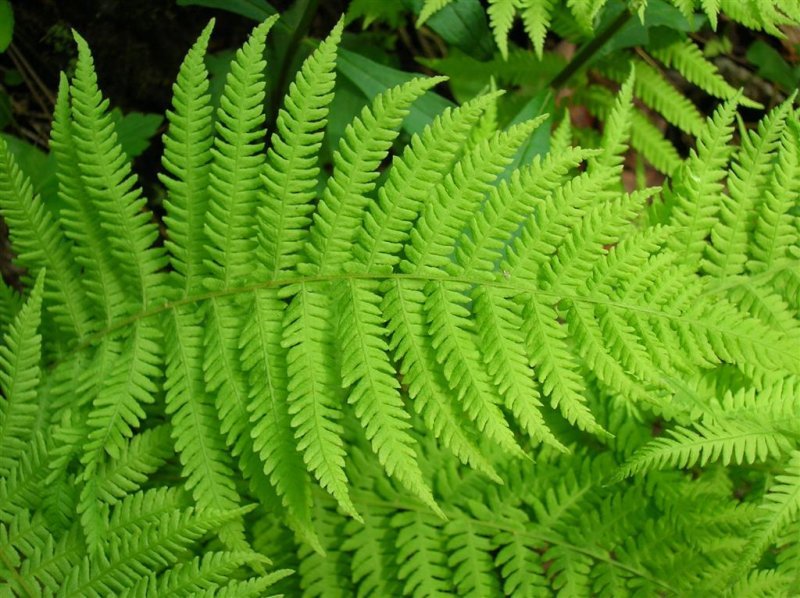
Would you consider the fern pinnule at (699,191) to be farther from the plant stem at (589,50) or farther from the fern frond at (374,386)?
the fern frond at (374,386)

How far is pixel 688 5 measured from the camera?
1793mm

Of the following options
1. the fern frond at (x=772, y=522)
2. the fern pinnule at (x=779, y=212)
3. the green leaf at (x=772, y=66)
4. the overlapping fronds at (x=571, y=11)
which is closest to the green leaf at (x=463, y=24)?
the overlapping fronds at (x=571, y=11)

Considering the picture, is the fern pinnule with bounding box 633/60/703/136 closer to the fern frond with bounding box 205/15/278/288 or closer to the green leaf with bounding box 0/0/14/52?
the fern frond with bounding box 205/15/278/288

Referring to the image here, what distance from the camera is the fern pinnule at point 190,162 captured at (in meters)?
1.41

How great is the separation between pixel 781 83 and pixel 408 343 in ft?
8.96

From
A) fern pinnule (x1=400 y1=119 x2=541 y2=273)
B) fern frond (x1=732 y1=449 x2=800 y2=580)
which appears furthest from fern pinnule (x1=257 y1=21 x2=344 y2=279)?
fern frond (x1=732 y1=449 x2=800 y2=580)

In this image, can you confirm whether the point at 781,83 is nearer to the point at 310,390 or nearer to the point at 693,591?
the point at 693,591

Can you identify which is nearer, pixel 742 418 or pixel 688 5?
pixel 742 418

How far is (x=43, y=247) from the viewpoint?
160 centimetres

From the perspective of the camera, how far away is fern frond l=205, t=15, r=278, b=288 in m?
1.40

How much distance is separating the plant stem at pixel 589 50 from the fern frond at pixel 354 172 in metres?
1.13

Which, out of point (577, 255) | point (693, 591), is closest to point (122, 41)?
point (577, 255)

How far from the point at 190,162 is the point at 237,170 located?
0.10 meters

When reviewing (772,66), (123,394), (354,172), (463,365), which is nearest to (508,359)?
(463,365)
